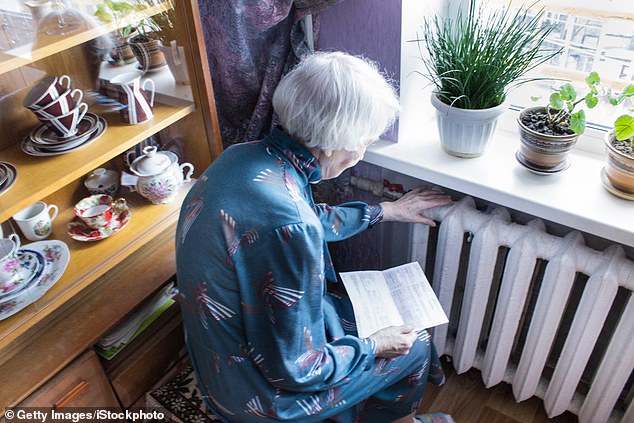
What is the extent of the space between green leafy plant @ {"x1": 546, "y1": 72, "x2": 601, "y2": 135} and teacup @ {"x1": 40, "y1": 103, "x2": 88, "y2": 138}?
111cm

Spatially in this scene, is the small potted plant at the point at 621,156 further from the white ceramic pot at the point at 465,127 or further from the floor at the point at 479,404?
the floor at the point at 479,404

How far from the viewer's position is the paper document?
137cm

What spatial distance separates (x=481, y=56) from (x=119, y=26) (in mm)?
846

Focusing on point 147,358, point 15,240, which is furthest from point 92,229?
point 147,358

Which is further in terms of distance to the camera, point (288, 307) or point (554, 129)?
point (554, 129)

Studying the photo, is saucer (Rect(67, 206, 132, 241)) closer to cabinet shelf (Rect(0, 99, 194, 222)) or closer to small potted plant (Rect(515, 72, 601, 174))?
cabinet shelf (Rect(0, 99, 194, 222))

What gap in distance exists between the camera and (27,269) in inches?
51.3

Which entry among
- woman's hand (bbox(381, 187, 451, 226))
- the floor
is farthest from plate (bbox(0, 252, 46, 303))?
the floor

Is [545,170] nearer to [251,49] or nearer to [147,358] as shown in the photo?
[251,49]

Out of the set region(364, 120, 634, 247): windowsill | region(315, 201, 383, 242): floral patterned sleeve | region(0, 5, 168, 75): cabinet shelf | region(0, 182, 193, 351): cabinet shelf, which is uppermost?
region(0, 5, 168, 75): cabinet shelf

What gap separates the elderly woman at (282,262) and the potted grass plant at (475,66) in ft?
0.70

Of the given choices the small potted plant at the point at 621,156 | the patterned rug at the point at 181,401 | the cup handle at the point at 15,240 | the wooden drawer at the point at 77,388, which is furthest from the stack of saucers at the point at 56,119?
the small potted plant at the point at 621,156

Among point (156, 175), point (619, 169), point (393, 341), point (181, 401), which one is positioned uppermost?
point (619, 169)

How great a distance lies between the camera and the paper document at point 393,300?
53.9 inches
